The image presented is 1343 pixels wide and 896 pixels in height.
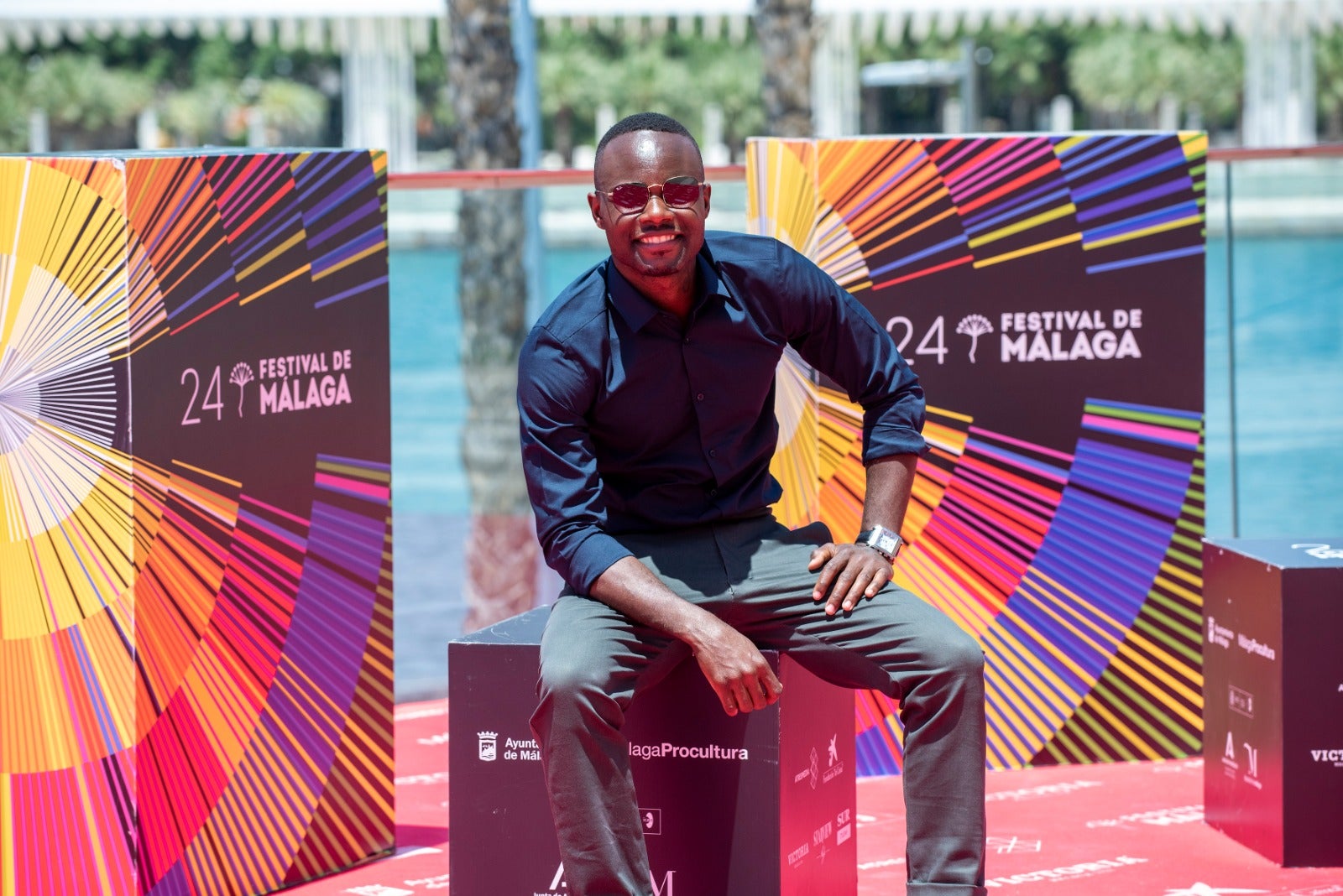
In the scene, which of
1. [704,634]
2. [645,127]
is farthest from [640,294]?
[704,634]

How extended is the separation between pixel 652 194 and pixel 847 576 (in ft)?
2.56

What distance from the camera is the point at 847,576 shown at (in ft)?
9.74

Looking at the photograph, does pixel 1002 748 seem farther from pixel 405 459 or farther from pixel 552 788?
pixel 405 459

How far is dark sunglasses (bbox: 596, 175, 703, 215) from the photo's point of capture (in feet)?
9.78

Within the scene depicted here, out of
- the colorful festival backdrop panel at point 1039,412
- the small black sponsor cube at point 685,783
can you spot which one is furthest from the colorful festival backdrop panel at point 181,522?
the colorful festival backdrop panel at point 1039,412

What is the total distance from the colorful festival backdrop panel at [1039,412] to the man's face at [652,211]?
1.31 metres

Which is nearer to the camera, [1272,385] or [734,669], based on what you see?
[734,669]

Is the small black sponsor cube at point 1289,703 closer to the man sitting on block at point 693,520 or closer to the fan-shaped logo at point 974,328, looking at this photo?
the fan-shaped logo at point 974,328

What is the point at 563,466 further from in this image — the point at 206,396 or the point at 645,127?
the point at 206,396

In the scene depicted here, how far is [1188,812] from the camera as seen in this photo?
4031 mm

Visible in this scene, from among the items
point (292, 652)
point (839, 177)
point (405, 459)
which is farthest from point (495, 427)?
point (292, 652)

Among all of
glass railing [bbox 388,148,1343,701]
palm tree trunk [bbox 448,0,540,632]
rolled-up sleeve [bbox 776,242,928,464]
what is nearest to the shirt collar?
rolled-up sleeve [bbox 776,242,928,464]

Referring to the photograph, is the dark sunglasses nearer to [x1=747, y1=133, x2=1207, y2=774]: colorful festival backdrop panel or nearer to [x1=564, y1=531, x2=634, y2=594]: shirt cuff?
[x1=564, y1=531, x2=634, y2=594]: shirt cuff

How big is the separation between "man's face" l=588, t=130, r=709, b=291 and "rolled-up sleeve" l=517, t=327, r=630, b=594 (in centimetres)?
23
